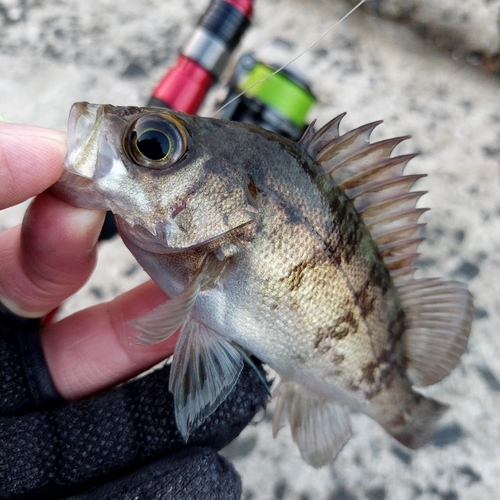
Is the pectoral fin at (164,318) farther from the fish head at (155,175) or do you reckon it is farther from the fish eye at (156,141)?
the fish eye at (156,141)

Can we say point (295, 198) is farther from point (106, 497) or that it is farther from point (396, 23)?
point (396, 23)

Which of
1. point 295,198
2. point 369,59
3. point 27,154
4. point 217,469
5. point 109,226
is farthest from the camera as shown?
point 369,59

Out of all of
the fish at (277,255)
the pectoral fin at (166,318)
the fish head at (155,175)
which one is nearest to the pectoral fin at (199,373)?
the fish at (277,255)

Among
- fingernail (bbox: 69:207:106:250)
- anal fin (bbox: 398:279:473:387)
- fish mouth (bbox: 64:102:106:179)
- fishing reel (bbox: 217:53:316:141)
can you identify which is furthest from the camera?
fishing reel (bbox: 217:53:316:141)

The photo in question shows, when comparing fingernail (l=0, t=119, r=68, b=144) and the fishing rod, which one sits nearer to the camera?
fingernail (l=0, t=119, r=68, b=144)

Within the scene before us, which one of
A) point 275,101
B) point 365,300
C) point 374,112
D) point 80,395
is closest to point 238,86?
point 275,101

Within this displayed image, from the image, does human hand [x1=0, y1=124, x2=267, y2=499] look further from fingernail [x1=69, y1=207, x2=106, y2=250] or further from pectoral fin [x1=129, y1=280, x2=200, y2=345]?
pectoral fin [x1=129, y1=280, x2=200, y2=345]

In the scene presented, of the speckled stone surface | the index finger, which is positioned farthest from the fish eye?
the speckled stone surface

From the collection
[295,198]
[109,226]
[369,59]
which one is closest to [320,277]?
[295,198]
